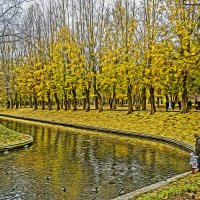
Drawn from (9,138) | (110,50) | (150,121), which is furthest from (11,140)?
(110,50)

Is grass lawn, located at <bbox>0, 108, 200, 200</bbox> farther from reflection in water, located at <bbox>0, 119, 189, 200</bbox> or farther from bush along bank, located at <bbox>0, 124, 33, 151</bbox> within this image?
bush along bank, located at <bbox>0, 124, 33, 151</bbox>

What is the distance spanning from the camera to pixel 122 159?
1991 centimetres

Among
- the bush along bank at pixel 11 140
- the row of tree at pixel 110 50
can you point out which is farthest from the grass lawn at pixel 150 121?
the bush along bank at pixel 11 140

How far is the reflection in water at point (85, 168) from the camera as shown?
1315cm

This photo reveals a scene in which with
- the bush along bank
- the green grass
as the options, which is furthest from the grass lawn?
the green grass

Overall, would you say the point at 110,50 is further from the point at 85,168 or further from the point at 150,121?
the point at 85,168

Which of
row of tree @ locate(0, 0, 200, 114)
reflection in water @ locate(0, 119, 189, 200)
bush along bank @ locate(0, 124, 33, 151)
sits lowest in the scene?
reflection in water @ locate(0, 119, 189, 200)

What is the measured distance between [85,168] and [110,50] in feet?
103

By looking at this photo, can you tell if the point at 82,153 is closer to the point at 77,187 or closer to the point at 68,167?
the point at 68,167

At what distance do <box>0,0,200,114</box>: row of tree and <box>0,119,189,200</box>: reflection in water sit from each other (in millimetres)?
7959

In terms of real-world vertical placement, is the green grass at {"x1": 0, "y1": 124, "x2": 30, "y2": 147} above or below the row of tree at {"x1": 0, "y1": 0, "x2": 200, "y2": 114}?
Result: below

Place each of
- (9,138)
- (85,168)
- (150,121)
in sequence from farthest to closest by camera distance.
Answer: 1. (150,121)
2. (9,138)
3. (85,168)

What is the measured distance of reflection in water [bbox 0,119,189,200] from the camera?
13148 mm

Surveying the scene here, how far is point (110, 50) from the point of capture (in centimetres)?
4672
